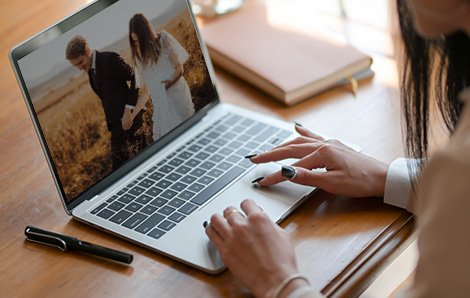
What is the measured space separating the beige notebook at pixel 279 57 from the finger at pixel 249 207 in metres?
0.34

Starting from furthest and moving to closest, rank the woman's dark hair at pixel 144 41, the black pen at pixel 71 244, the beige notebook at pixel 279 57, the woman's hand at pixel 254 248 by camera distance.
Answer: the beige notebook at pixel 279 57, the woman's dark hair at pixel 144 41, the black pen at pixel 71 244, the woman's hand at pixel 254 248

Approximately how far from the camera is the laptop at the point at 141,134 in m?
1.27

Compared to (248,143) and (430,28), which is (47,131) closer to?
(248,143)

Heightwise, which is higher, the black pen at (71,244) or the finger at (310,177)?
the black pen at (71,244)

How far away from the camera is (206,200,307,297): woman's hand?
1148mm

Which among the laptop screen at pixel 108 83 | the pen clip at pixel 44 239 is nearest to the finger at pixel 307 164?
the laptop screen at pixel 108 83

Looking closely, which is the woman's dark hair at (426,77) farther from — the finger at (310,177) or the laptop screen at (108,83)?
the laptop screen at (108,83)

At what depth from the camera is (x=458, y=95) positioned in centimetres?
125

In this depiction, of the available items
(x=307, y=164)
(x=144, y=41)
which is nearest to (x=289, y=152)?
(x=307, y=164)

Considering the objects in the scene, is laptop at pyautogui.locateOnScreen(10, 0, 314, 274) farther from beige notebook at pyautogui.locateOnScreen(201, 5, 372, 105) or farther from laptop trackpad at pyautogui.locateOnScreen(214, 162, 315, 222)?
beige notebook at pyautogui.locateOnScreen(201, 5, 372, 105)

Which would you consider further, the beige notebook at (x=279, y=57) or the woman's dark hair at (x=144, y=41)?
the beige notebook at (x=279, y=57)

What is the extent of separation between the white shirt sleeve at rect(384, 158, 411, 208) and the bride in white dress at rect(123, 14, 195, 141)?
37 cm

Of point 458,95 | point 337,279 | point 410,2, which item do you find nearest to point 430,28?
point 410,2

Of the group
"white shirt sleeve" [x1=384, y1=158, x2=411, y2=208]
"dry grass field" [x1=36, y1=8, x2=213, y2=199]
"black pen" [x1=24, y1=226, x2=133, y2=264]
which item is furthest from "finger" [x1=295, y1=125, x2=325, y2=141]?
"black pen" [x1=24, y1=226, x2=133, y2=264]
